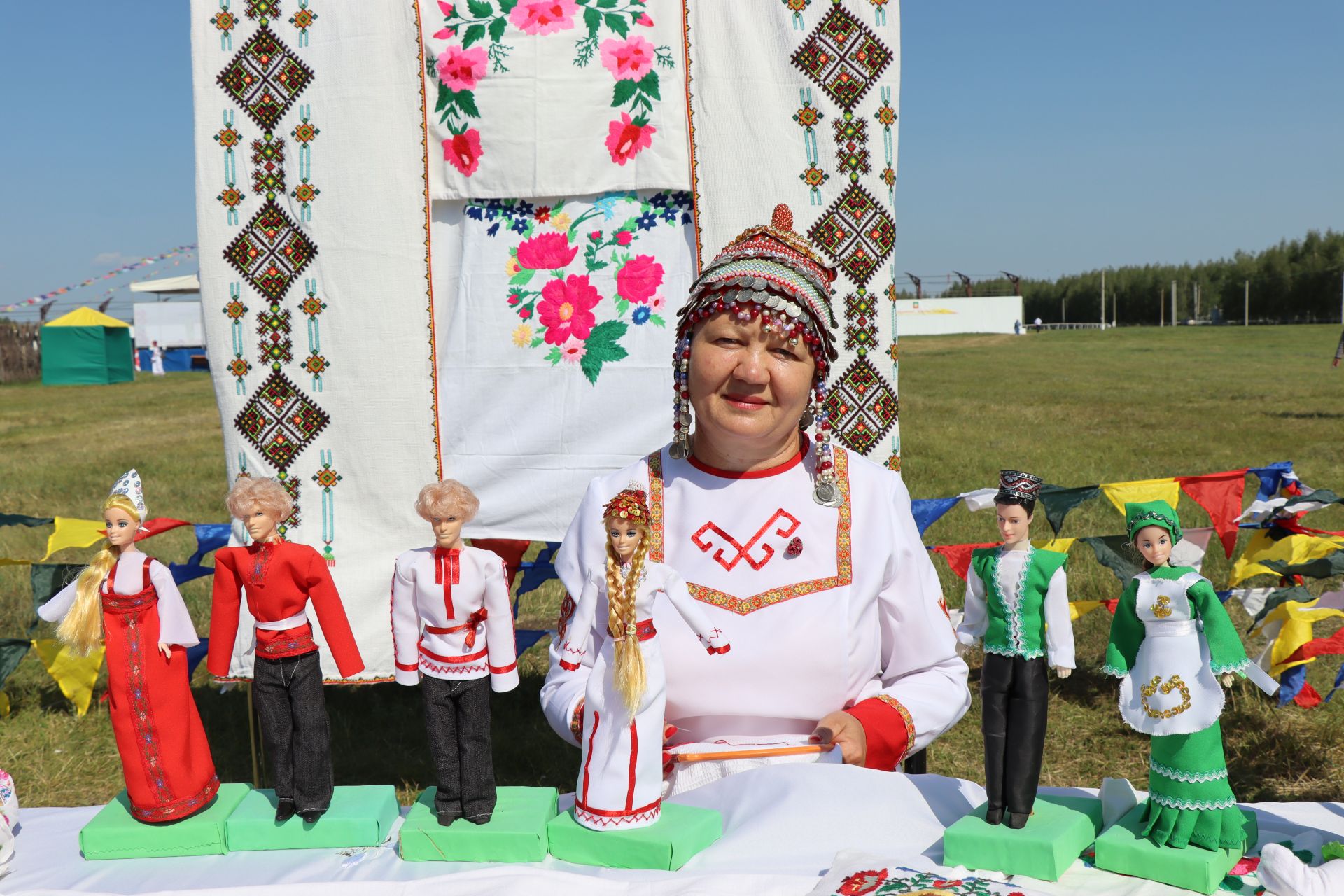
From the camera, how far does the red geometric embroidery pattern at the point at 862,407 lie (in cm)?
355

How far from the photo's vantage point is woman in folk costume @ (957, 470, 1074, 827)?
199 cm

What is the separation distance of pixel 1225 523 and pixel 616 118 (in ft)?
8.91

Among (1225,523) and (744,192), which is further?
(1225,523)

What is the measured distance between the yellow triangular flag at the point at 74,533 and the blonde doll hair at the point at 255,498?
1.80 meters

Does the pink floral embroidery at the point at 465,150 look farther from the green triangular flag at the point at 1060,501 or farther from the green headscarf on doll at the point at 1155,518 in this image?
the green headscarf on doll at the point at 1155,518

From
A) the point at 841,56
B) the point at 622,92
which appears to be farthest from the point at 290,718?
the point at 841,56

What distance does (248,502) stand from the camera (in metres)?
2.24

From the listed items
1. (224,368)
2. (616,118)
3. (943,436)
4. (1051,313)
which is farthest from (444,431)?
(1051,313)

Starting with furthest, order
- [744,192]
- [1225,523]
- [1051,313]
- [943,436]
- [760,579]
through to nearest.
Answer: [1051,313]
[943,436]
[1225,523]
[744,192]
[760,579]

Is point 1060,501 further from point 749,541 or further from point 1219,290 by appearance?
point 1219,290

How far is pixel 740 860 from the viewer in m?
2.00

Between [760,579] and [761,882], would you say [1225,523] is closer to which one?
[760,579]

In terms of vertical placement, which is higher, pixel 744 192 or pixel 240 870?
pixel 744 192

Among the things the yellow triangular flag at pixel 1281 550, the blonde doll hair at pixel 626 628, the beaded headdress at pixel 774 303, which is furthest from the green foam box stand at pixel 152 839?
the yellow triangular flag at pixel 1281 550
